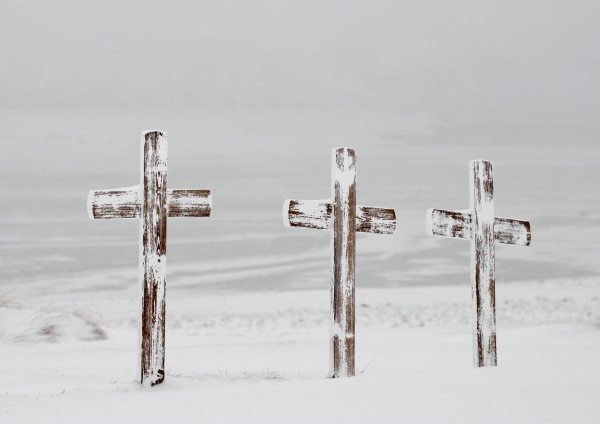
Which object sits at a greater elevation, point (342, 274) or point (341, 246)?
point (341, 246)

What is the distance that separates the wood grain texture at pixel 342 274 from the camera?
6516 mm

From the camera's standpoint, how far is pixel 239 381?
6391 mm

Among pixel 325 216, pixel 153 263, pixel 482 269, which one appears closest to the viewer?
pixel 153 263

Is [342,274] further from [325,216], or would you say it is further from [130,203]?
[130,203]

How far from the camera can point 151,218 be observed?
6.14m

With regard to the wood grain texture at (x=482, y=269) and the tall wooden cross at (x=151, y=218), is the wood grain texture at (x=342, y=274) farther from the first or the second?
the wood grain texture at (x=482, y=269)

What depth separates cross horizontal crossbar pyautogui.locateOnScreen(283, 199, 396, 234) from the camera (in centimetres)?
636

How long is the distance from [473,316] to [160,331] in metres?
3.58

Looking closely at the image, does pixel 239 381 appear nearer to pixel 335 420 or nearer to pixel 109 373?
pixel 109 373

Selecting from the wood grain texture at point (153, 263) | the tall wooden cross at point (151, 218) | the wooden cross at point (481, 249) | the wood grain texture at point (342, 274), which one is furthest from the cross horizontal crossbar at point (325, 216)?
the wood grain texture at point (153, 263)

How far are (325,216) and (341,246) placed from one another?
33cm

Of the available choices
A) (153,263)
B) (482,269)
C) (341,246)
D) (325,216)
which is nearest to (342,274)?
(341,246)

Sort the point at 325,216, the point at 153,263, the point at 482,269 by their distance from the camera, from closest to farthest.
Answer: the point at 153,263
the point at 325,216
the point at 482,269

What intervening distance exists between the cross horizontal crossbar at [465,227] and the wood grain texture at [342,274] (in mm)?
1174
